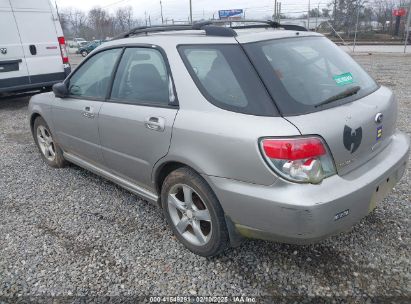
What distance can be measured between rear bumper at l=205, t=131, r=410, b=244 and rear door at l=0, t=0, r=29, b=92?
7.04 meters

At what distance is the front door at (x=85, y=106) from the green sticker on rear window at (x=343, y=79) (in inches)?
76.5

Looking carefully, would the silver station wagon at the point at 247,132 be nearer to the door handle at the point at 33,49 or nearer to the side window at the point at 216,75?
the side window at the point at 216,75

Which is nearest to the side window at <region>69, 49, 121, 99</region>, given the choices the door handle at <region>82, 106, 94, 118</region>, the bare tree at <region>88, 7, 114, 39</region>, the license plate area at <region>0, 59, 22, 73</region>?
the door handle at <region>82, 106, 94, 118</region>

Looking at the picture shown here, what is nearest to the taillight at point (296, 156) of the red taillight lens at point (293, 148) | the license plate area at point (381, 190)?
the red taillight lens at point (293, 148)

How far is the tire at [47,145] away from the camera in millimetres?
4548

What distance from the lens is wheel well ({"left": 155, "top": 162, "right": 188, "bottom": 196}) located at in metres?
2.74

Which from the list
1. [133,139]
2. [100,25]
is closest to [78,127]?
[133,139]

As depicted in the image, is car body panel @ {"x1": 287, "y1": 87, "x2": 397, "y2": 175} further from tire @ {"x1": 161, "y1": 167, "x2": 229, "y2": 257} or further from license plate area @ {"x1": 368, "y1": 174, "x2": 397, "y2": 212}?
tire @ {"x1": 161, "y1": 167, "x2": 229, "y2": 257}

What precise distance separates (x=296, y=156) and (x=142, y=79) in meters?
1.57

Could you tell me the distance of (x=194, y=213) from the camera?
270 centimetres

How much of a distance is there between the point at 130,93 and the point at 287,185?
1.67 m

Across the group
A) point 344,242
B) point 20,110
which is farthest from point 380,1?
point 344,242

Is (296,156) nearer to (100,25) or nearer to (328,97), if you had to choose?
(328,97)

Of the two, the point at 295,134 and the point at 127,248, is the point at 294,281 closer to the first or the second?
the point at 295,134
